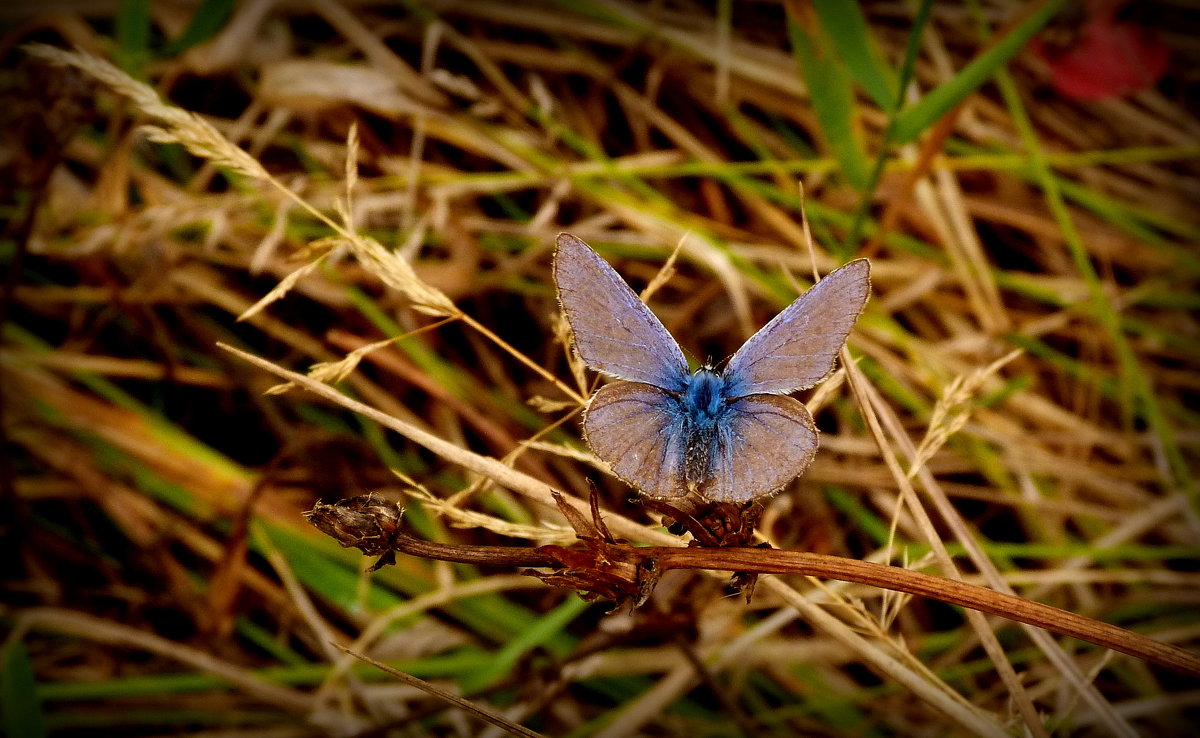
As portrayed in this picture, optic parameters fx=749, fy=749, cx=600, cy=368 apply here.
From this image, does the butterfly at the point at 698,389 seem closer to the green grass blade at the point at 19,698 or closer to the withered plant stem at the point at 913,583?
the withered plant stem at the point at 913,583

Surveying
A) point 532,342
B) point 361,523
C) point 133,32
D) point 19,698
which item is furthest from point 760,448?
point 133,32

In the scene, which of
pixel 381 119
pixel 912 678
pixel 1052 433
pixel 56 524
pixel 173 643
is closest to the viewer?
pixel 912 678

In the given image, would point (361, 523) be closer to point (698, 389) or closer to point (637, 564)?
point (637, 564)

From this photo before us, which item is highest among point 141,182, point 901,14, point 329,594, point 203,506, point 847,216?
point 901,14

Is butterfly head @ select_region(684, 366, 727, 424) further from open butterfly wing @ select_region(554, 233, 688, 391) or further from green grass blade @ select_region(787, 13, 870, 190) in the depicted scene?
green grass blade @ select_region(787, 13, 870, 190)

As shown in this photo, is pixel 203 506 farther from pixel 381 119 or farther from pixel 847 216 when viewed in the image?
pixel 847 216

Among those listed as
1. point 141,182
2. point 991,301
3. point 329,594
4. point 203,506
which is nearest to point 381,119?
point 141,182

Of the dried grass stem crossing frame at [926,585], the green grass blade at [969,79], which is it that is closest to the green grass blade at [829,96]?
the green grass blade at [969,79]

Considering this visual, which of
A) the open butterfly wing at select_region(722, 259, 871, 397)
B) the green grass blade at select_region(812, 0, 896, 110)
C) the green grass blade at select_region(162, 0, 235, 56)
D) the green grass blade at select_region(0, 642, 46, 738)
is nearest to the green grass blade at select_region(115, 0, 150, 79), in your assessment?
the green grass blade at select_region(162, 0, 235, 56)
